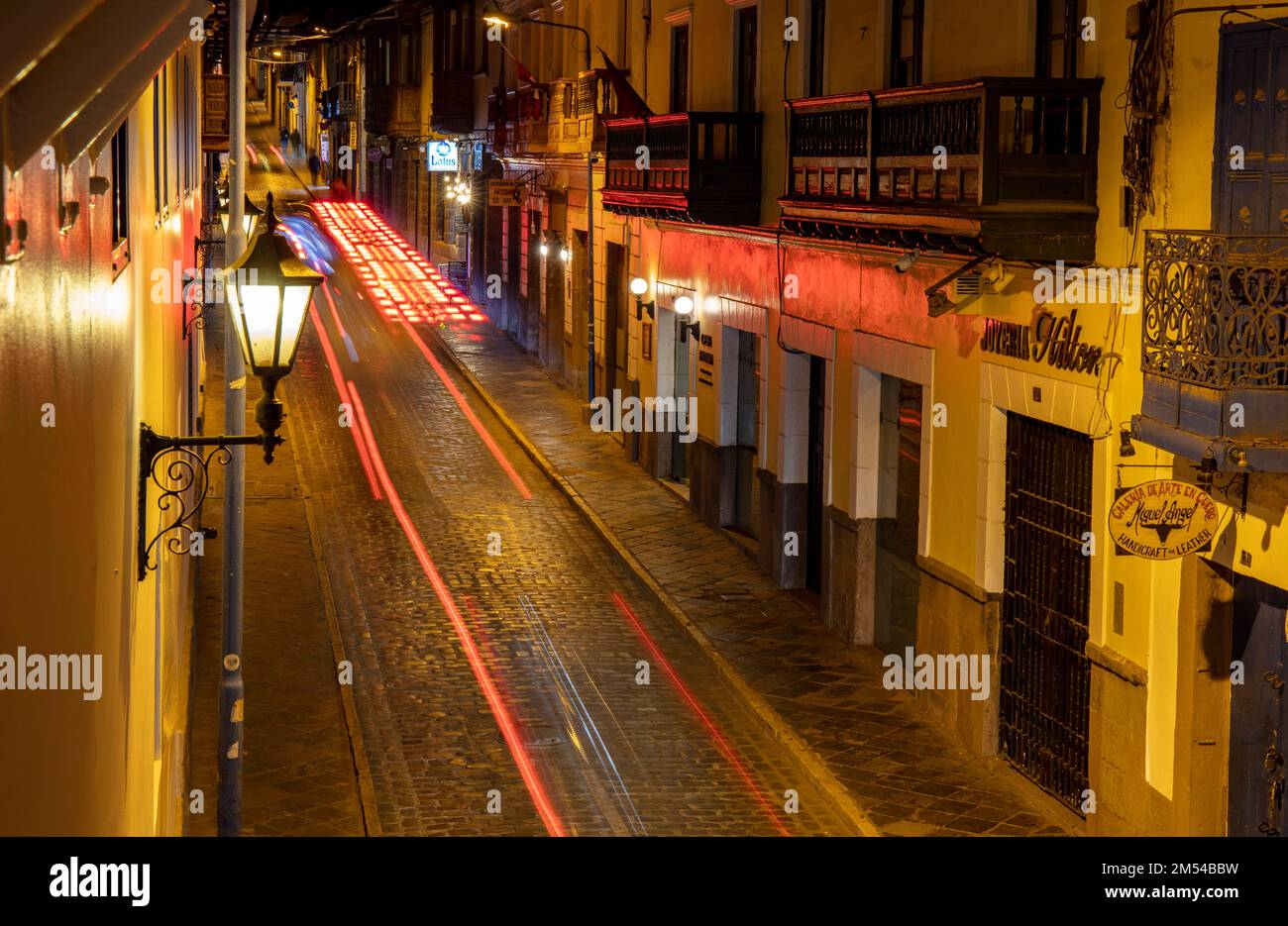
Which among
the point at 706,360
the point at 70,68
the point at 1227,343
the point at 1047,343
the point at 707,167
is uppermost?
the point at 707,167

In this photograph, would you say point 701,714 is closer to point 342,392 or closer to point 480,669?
point 480,669

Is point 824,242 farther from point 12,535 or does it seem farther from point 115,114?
point 12,535

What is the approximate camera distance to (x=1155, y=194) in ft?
39.0

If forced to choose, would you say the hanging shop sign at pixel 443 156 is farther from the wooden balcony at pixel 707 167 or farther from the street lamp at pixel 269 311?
the street lamp at pixel 269 311

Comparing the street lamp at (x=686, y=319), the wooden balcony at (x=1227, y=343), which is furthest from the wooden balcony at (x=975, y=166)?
the street lamp at (x=686, y=319)

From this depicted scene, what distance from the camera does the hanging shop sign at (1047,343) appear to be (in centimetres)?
1294

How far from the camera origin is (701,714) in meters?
16.2

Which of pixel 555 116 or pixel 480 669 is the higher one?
pixel 555 116

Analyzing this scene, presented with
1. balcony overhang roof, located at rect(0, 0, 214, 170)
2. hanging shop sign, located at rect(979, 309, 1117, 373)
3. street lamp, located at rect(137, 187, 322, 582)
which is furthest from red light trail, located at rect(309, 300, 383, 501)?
balcony overhang roof, located at rect(0, 0, 214, 170)

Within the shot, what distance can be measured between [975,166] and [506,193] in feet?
85.9

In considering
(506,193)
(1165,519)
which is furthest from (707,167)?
(506,193)

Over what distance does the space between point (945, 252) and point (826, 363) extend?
14.0 feet

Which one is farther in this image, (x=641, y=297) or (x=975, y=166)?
(x=641, y=297)

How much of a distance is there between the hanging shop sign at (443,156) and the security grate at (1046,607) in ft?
114
